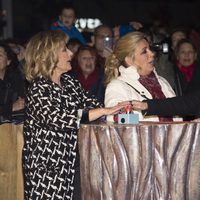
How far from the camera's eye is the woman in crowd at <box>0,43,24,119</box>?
7.57 metres

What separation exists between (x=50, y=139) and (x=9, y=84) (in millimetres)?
2246

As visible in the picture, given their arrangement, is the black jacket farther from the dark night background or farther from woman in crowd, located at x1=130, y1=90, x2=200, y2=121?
the dark night background

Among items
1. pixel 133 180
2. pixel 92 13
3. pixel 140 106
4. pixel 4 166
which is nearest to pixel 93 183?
pixel 133 180

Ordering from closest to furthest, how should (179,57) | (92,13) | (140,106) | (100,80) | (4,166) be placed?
(140,106) → (4,166) → (100,80) → (179,57) → (92,13)

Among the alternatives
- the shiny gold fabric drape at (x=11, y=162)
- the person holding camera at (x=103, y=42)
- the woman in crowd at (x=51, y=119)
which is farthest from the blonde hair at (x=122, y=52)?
the person holding camera at (x=103, y=42)

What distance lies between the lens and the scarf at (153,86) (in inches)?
261

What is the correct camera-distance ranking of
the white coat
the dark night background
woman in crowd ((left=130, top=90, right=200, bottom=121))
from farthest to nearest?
the dark night background, the white coat, woman in crowd ((left=130, top=90, right=200, bottom=121))

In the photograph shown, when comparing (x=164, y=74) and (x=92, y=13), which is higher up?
(x=92, y=13)

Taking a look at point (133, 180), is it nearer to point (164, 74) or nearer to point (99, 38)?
point (164, 74)

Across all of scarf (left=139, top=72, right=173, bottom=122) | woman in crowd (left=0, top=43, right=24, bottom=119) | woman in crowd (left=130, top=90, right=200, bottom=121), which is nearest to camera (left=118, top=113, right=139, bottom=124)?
woman in crowd (left=130, top=90, right=200, bottom=121)

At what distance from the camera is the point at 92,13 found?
69.0ft

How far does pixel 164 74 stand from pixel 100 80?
792 mm

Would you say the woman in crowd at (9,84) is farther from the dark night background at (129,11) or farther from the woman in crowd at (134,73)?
the dark night background at (129,11)

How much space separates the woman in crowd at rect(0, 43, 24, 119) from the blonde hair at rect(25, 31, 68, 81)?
1375 mm
